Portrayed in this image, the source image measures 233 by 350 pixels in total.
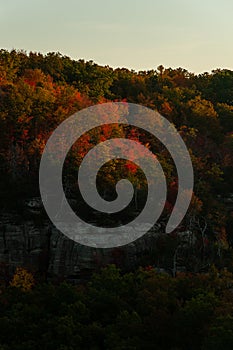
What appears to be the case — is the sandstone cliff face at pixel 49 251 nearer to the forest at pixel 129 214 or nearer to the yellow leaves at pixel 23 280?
the forest at pixel 129 214

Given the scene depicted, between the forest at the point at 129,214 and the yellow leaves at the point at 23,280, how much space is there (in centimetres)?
10

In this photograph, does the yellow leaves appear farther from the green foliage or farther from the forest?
the green foliage

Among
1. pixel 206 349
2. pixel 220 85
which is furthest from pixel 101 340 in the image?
pixel 220 85

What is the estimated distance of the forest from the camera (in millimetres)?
33688

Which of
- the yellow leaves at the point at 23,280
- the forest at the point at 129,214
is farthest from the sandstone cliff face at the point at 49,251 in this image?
the yellow leaves at the point at 23,280

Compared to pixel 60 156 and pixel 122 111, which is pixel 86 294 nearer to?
pixel 60 156

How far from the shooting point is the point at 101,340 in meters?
Answer: 34.3

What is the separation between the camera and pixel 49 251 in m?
49.0

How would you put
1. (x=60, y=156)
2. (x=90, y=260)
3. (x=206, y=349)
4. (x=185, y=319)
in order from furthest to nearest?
(x=60, y=156) → (x=90, y=260) → (x=185, y=319) → (x=206, y=349)

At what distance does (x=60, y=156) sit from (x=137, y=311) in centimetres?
2058

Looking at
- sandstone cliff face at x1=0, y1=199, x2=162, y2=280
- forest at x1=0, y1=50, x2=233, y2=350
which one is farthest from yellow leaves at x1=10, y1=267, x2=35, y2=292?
sandstone cliff face at x1=0, y1=199, x2=162, y2=280

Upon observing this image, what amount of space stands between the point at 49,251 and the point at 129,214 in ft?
24.4

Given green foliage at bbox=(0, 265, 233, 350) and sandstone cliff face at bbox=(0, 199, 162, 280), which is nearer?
green foliage at bbox=(0, 265, 233, 350)

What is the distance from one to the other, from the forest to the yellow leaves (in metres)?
0.10
